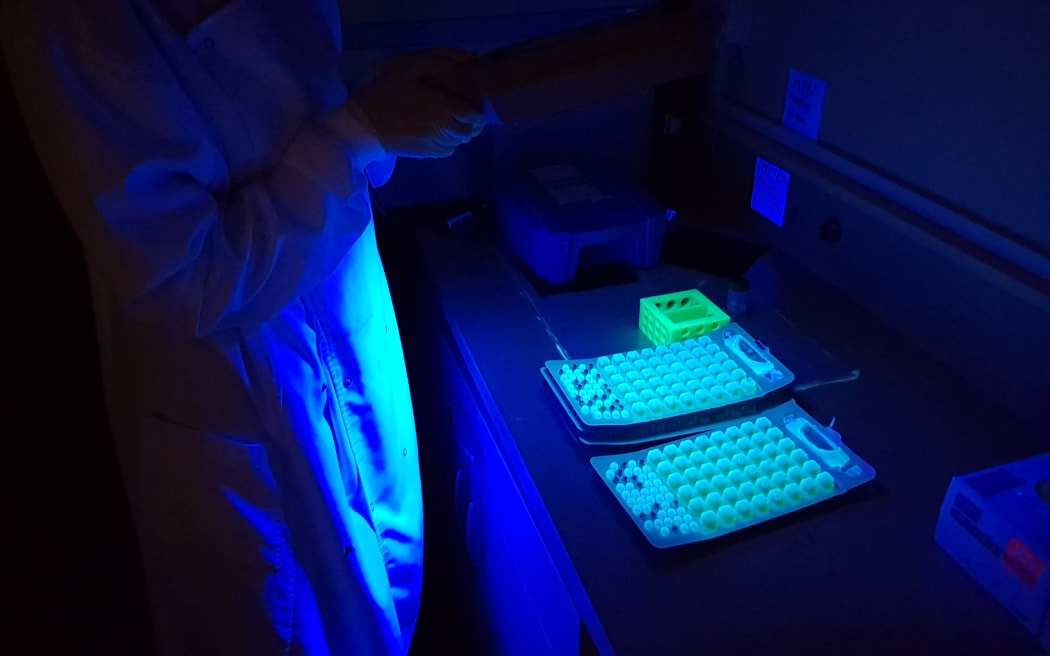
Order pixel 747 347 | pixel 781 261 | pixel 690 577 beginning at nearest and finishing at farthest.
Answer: pixel 690 577 → pixel 747 347 → pixel 781 261

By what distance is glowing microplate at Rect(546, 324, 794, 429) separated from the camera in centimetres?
82

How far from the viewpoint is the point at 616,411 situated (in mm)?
819

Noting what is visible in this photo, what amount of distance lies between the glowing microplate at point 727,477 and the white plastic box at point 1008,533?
9 cm

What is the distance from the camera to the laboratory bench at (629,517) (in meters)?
0.62

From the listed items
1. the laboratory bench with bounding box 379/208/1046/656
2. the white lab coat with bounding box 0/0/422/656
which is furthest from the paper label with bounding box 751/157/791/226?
the white lab coat with bounding box 0/0/422/656

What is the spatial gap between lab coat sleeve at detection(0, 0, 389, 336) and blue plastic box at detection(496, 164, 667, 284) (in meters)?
0.37

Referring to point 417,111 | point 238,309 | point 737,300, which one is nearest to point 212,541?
point 238,309

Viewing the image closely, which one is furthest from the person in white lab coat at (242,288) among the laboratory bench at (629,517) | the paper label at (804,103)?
the paper label at (804,103)

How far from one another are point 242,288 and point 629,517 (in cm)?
42

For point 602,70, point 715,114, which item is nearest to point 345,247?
point 602,70

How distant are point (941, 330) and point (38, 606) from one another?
149 cm

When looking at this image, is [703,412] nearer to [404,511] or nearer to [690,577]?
[690,577]

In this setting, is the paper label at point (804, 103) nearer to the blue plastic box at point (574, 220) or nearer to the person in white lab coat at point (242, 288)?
the blue plastic box at point (574, 220)

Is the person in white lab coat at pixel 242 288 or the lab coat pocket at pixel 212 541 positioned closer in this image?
the person in white lab coat at pixel 242 288
